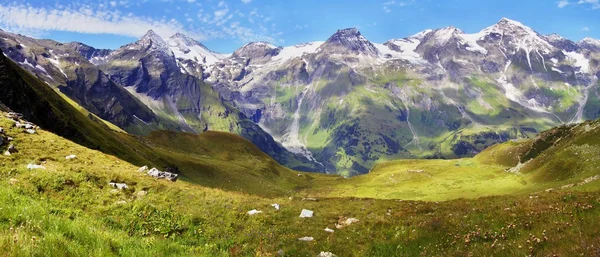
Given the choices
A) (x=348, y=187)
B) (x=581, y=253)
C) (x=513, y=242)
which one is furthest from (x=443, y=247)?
(x=348, y=187)

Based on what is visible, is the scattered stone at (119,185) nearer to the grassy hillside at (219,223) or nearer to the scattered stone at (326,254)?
the grassy hillside at (219,223)

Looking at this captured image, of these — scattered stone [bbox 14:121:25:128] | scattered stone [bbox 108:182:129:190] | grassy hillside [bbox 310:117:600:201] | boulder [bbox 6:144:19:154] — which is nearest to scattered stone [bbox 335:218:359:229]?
scattered stone [bbox 108:182:129:190]

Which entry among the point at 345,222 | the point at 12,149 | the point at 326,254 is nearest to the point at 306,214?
the point at 345,222

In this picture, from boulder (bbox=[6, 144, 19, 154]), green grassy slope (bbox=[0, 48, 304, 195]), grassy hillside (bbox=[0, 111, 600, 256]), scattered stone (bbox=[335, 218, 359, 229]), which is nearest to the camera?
grassy hillside (bbox=[0, 111, 600, 256])

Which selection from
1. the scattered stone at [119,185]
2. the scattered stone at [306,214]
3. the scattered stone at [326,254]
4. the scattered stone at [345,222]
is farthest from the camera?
the scattered stone at [306,214]

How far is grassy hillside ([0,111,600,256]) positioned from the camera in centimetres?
1162

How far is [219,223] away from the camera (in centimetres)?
2158

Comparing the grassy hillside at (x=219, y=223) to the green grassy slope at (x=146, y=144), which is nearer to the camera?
the grassy hillside at (x=219, y=223)

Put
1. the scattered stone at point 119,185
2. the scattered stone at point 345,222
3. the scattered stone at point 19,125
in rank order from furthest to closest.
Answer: the scattered stone at point 19,125, the scattered stone at point 119,185, the scattered stone at point 345,222

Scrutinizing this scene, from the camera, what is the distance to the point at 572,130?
9488cm

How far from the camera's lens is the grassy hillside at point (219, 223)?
1162 centimetres

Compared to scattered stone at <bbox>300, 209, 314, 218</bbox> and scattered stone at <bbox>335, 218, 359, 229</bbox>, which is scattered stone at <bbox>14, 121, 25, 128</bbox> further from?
scattered stone at <bbox>335, 218, 359, 229</bbox>

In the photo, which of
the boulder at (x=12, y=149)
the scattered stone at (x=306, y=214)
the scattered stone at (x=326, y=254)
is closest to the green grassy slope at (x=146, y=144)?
the boulder at (x=12, y=149)

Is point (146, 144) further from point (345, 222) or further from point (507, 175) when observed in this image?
point (507, 175)
